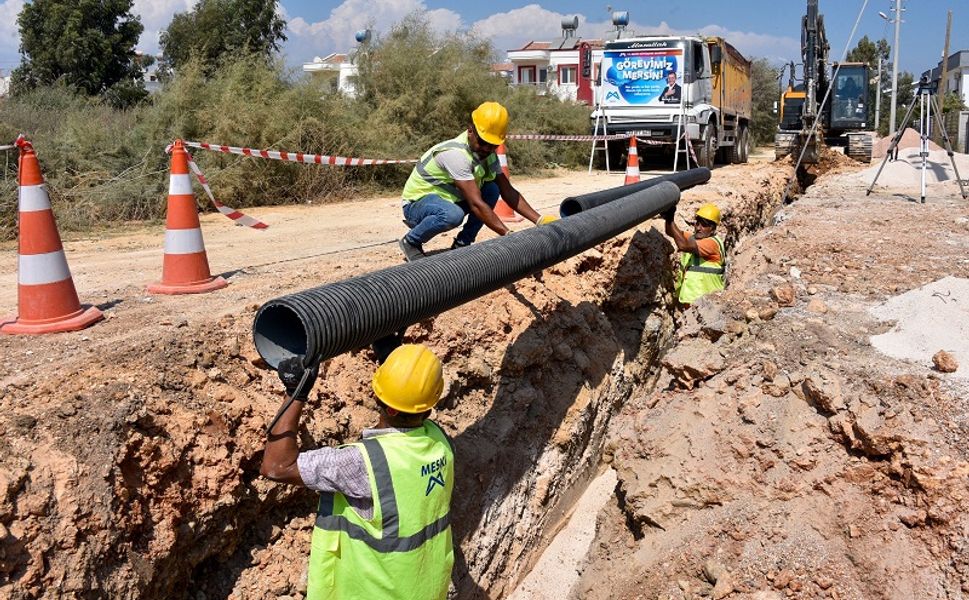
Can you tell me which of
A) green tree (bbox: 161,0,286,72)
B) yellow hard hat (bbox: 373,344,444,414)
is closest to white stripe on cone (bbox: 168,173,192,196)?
yellow hard hat (bbox: 373,344,444,414)

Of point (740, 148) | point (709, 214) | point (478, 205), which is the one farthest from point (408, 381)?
point (740, 148)

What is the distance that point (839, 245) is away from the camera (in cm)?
702

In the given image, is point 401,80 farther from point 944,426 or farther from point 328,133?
point 944,426

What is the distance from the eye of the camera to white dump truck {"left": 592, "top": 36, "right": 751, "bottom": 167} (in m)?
16.2

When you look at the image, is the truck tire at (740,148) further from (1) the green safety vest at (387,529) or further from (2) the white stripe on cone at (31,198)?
(1) the green safety vest at (387,529)

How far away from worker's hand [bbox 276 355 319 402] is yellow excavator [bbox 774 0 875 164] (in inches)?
633

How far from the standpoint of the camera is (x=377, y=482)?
238 centimetres

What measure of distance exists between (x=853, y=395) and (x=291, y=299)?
2.91 metres

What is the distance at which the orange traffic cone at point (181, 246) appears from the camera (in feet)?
15.2

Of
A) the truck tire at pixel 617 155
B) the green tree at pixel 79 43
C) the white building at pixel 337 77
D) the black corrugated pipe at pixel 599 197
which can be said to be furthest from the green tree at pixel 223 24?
the black corrugated pipe at pixel 599 197

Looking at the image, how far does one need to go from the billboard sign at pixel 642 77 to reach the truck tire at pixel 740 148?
554cm

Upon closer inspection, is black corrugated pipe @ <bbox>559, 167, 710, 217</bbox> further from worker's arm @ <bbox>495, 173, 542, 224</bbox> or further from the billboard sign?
the billboard sign

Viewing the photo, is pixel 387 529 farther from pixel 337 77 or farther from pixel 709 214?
pixel 337 77

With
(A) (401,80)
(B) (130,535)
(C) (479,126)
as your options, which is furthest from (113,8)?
(B) (130,535)
